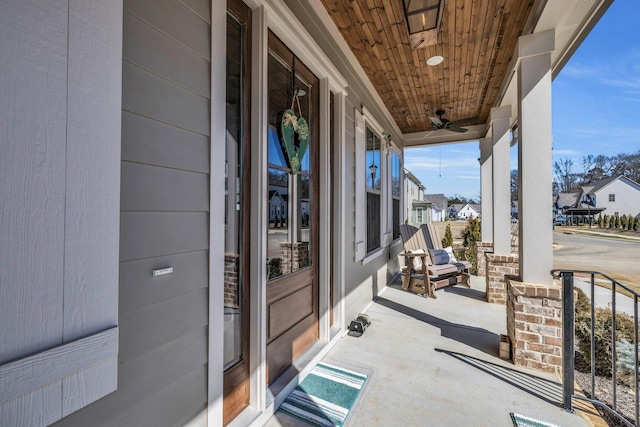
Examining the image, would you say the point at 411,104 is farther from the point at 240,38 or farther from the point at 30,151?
the point at 30,151

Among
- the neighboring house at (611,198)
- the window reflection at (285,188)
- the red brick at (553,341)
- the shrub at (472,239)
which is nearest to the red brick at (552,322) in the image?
the red brick at (553,341)

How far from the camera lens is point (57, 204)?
657mm

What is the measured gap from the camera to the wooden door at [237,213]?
1.54 metres

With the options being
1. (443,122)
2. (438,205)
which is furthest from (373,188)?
(438,205)

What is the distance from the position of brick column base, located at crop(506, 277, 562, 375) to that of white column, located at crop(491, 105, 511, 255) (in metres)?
2.07

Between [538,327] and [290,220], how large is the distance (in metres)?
2.28

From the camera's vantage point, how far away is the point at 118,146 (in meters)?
0.81

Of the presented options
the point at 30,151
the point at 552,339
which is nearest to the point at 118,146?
the point at 30,151

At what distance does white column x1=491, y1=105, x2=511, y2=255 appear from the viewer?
4.34m

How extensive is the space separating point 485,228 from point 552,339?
136 inches

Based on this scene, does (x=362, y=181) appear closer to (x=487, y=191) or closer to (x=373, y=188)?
(x=373, y=188)

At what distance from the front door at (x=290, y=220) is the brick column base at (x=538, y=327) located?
69.1 inches

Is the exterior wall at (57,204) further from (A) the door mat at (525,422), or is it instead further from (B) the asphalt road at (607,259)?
(B) the asphalt road at (607,259)

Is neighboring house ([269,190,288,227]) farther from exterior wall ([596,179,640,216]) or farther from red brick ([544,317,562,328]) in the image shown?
exterior wall ([596,179,640,216])
